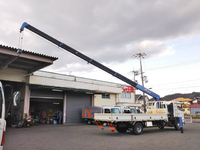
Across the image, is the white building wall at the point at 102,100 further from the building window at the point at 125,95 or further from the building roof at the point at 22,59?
the building roof at the point at 22,59

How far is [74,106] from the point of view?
82.2 ft

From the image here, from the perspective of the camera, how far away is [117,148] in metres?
8.03

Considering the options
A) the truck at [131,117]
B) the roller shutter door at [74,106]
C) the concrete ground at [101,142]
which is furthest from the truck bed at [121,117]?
the roller shutter door at [74,106]

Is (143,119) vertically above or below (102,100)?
below

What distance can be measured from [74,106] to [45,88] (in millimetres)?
5637

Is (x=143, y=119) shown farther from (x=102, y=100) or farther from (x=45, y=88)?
(x=102, y=100)

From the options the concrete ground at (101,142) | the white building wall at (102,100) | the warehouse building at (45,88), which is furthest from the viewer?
the white building wall at (102,100)

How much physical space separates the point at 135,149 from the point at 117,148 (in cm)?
79

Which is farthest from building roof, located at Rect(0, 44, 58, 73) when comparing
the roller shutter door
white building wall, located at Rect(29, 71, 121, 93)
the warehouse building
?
the roller shutter door

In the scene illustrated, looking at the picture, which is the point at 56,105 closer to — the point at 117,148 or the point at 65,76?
the point at 65,76

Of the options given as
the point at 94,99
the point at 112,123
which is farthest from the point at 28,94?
the point at 112,123

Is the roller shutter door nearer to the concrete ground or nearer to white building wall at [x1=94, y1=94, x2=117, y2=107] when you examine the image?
white building wall at [x1=94, y1=94, x2=117, y2=107]

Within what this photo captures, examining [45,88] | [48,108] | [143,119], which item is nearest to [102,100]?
[48,108]

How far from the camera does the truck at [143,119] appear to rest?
12.1m
